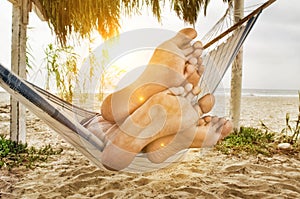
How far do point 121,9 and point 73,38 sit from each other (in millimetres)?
390

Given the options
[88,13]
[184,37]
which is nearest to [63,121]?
[184,37]

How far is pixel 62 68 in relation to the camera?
3584 millimetres

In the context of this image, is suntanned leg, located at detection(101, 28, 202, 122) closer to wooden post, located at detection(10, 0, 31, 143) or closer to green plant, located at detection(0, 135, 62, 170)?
green plant, located at detection(0, 135, 62, 170)

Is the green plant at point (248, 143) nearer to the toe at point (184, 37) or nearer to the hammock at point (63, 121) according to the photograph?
the hammock at point (63, 121)

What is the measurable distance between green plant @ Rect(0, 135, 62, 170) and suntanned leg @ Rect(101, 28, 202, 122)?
0.94 meters

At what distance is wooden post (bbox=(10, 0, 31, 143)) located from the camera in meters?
2.36

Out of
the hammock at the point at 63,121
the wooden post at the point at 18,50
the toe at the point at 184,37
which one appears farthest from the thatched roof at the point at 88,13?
the toe at the point at 184,37

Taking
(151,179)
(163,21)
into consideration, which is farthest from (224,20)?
(151,179)

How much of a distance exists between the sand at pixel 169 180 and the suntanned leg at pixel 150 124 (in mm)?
334

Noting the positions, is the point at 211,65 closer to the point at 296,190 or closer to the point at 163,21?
the point at 296,190

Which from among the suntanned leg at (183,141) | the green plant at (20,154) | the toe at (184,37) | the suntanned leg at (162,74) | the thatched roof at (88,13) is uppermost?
the thatched roof at (88,13)

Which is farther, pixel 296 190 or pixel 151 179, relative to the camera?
pixel 151 179

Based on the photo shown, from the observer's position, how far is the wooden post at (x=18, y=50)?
2.36 meters

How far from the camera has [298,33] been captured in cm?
1211
